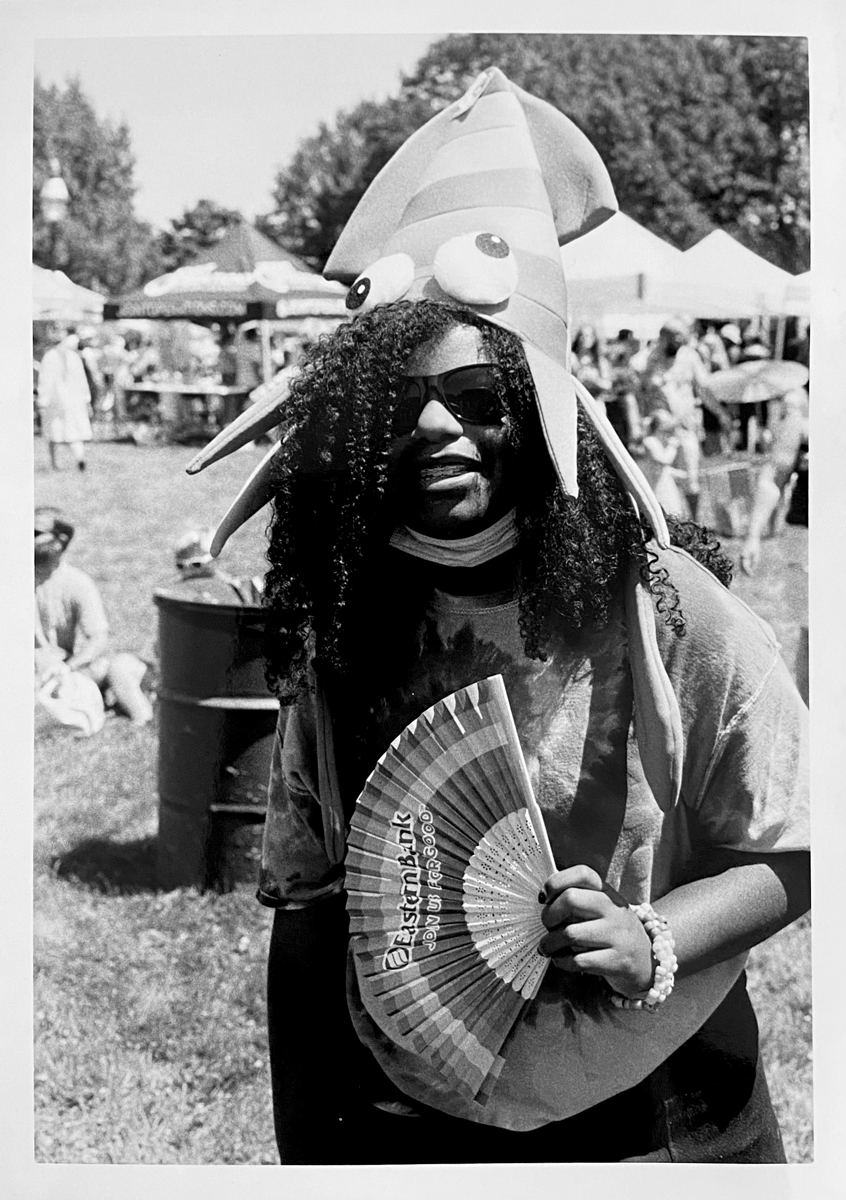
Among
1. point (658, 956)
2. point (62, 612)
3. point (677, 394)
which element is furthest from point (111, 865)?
point (677, 394)

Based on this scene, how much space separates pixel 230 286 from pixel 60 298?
1.44ft

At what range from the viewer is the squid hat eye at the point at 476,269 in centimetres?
290

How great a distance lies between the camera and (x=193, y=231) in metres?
3.30

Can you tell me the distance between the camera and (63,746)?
3340 millimetres

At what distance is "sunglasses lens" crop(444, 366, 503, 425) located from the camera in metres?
2.95

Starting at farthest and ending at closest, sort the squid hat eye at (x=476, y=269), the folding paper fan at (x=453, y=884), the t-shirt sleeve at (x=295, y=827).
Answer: the t-shirt sleeve at (x=295, y=827) → the folding paper fan at (x=453, y=884) → the squid hat eye at (x=476, y=269)

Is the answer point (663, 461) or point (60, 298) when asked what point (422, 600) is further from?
point (60, 298)

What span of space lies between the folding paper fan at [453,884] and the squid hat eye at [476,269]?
0.91 m

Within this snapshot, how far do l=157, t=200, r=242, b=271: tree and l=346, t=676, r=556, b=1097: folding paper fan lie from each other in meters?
1.36

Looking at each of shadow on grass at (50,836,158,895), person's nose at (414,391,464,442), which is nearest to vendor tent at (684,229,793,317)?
person's nose at (414,391,464,442)

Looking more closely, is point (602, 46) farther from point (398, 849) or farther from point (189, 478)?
point (398, 849)

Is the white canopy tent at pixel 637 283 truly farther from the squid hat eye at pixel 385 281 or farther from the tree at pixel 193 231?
the tree at pixel 193 231

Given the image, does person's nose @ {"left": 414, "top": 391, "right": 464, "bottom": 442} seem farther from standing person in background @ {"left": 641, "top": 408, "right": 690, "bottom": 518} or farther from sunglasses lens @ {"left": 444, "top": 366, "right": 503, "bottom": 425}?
standing person in background @ {"left": 641, "top": 408, "right": 690, "bottom": 518}

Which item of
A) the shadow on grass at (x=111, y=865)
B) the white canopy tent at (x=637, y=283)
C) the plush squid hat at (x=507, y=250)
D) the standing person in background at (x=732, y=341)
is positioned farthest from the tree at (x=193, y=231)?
the shadow on grass at (x=111, y=865)
